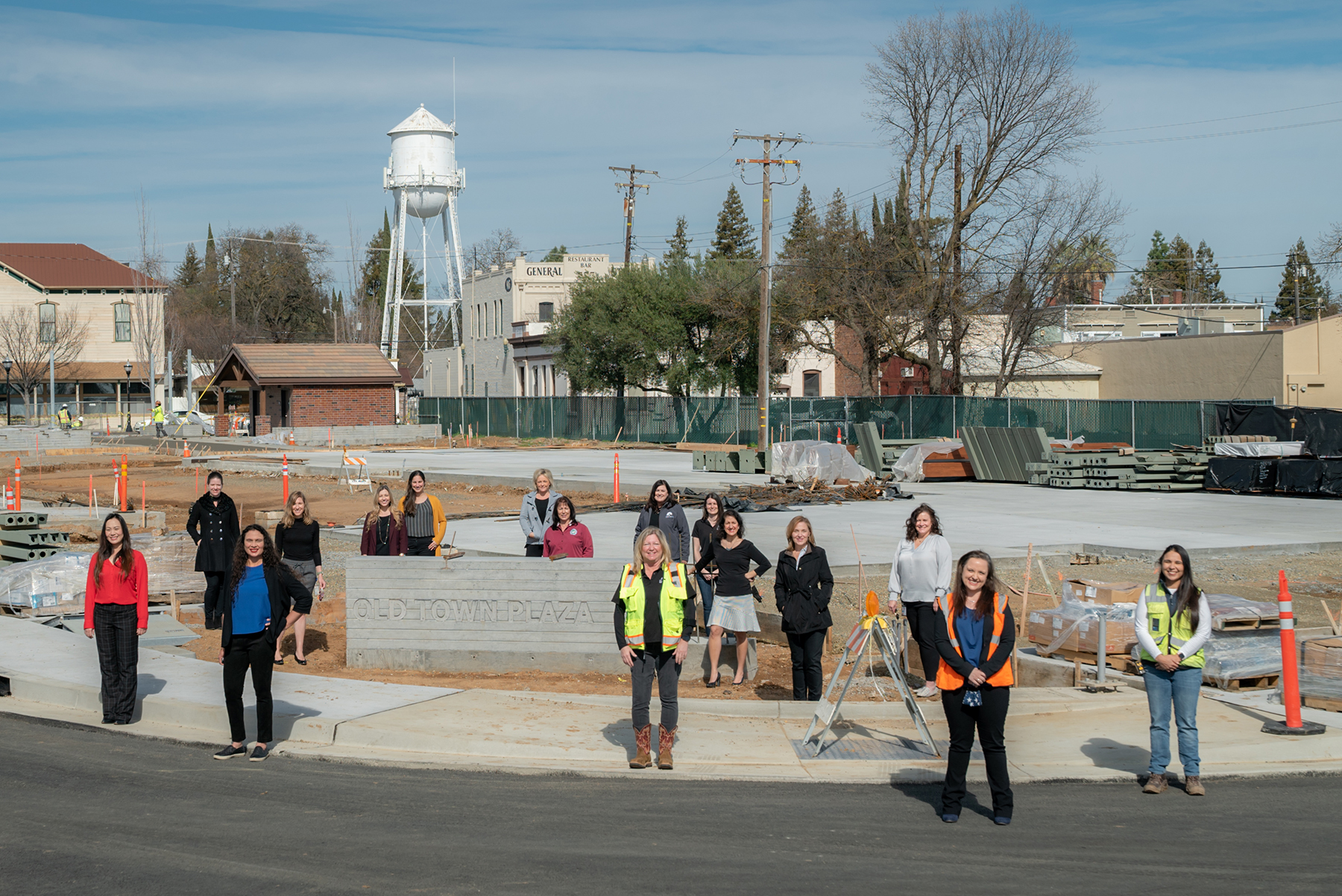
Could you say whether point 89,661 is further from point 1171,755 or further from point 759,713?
point 1171,755

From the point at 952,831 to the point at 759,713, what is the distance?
9.44ft

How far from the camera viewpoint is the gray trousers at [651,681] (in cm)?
815

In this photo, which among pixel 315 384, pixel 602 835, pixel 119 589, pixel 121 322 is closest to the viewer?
pixel 602 835

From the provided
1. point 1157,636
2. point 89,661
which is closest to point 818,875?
point 1157,636

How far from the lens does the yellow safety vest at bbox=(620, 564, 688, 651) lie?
26.5 feet

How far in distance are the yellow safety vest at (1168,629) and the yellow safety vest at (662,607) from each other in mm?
2931

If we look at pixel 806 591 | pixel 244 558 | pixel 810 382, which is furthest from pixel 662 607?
pixel 810 382

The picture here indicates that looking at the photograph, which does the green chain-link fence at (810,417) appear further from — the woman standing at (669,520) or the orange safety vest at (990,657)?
the orange safety vest at (990,657)

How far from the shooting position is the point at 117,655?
9547 mm

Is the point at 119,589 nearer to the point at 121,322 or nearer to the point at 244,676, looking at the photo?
the point at 244,676

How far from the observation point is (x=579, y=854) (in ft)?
21.1

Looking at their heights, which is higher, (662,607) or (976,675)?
(662,607)

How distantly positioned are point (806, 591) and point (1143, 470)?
76.9 feet

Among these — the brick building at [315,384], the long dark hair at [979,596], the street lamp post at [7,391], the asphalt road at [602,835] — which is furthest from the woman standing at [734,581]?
the street lamp post at [7,391]
